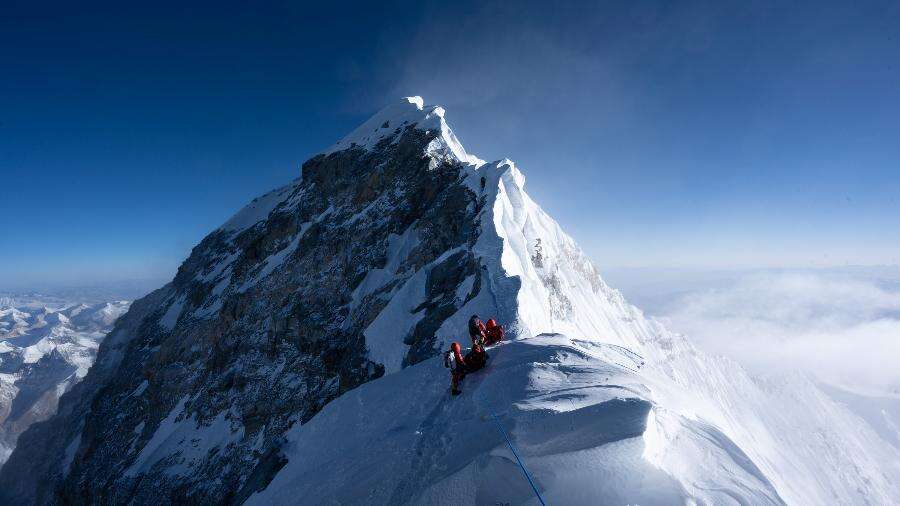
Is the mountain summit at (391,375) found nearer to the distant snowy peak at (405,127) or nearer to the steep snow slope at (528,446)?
the steep snow slope at (528,446)

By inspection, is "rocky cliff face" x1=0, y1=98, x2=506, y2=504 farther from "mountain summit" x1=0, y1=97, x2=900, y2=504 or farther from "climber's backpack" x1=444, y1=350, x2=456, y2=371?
"climber's backpack" x1=444, y1=350, x2=456, y2=371

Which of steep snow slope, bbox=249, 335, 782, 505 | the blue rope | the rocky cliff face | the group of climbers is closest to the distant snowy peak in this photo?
the rocky cliff face

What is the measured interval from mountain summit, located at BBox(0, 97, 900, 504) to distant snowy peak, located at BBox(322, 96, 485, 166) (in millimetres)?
315

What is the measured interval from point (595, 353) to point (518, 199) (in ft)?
64.4

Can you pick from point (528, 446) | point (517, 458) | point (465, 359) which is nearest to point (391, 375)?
point (465, 359)

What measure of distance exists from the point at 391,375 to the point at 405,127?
32.1m

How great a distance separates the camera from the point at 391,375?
12500 mm

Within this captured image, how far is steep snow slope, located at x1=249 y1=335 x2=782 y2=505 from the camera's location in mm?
4750

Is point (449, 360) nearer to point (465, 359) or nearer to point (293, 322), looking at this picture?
point (465, 359)

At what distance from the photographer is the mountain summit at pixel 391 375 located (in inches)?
222

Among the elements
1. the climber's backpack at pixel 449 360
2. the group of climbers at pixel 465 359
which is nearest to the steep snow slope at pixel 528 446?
the group of climbers at pixel 465 359

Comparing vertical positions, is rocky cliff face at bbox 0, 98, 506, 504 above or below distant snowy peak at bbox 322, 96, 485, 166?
below

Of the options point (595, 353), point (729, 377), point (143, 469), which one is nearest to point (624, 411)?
point (595, 353)

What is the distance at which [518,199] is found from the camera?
94.1 feet
